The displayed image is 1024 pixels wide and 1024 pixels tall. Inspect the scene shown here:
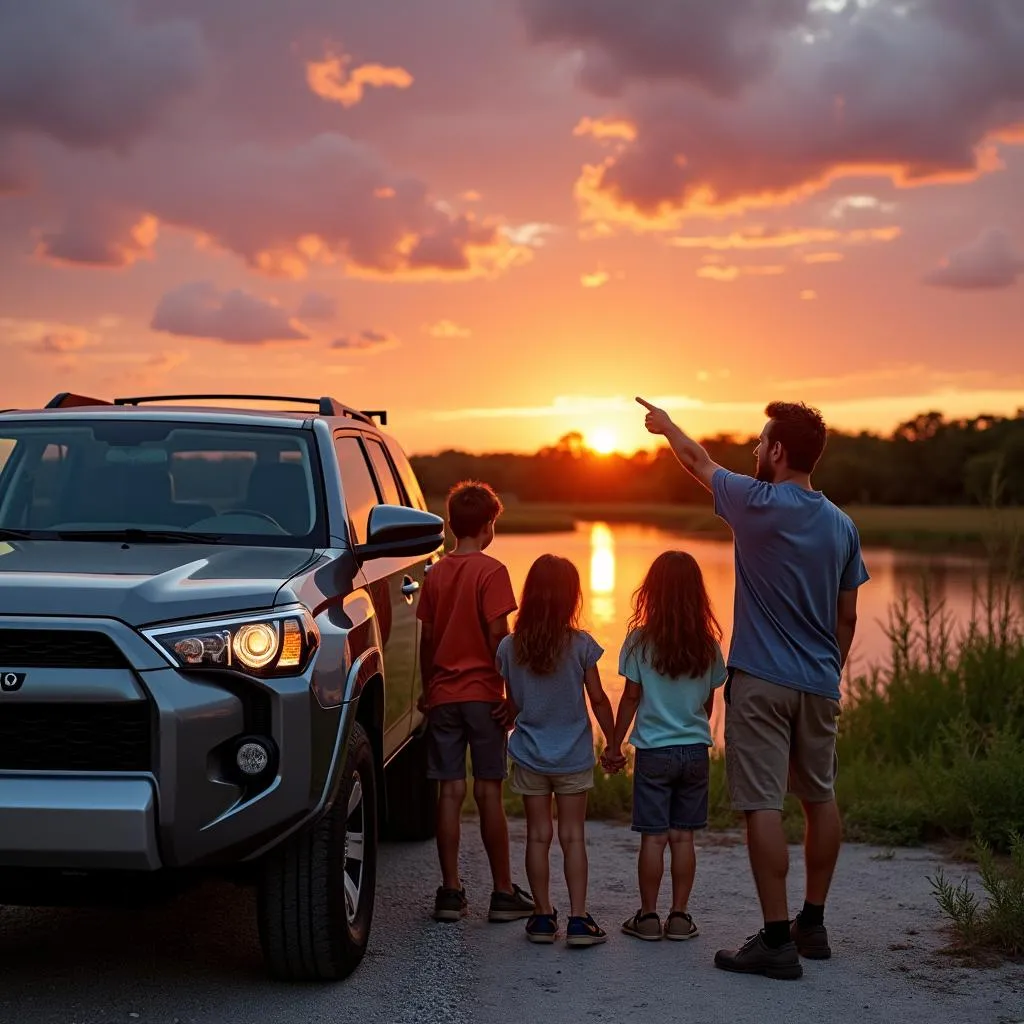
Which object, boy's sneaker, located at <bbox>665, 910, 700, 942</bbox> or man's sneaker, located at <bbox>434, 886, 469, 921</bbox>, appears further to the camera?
man's sneaker, located at <bbox>434, 886, 469, 921</bbox>

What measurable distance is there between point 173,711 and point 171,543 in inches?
42.6

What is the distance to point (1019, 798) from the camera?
750cm

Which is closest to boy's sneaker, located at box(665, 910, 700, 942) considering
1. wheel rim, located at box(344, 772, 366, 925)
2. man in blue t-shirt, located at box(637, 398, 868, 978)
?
man in blue t-shirt, located at box(637, 398, 868, 978)

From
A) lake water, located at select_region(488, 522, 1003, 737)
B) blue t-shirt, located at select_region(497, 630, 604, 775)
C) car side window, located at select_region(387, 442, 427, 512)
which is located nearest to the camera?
blue t-shirt, located at select_region(497, 630, 604, 775)

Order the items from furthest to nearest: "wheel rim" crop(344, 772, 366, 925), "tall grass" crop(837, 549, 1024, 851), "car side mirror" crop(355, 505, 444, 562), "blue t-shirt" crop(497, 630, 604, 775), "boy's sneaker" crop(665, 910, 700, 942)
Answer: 1. "tall grass" crop(837, 549, 1024, 851)
2. "boy's sneaker" crop(665, 910, 700, 942)
3. "blue t-shirt" crop(497, 630, 604, 775)
4. "car side mirror" crop(355, 505, 444, 562)
5. "wheel rim" crop(344, 772, 366, 925)

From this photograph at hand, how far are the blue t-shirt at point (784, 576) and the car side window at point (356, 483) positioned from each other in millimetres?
1419

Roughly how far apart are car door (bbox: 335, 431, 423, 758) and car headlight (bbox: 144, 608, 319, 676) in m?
1.07

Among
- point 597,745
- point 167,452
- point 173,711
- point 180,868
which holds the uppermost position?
point 167,452

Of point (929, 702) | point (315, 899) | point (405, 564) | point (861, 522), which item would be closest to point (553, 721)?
point (405, 564)

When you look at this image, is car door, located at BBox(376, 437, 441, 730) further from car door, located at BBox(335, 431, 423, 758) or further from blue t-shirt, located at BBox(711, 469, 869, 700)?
blue t-shirt, located at BBox(711, 469, 869, 700)

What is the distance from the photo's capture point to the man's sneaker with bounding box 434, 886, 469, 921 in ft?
19.4

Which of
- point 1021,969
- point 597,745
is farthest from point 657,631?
point 597,745

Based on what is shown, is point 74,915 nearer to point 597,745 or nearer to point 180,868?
point 180,868

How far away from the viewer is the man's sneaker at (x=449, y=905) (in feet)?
19.4
